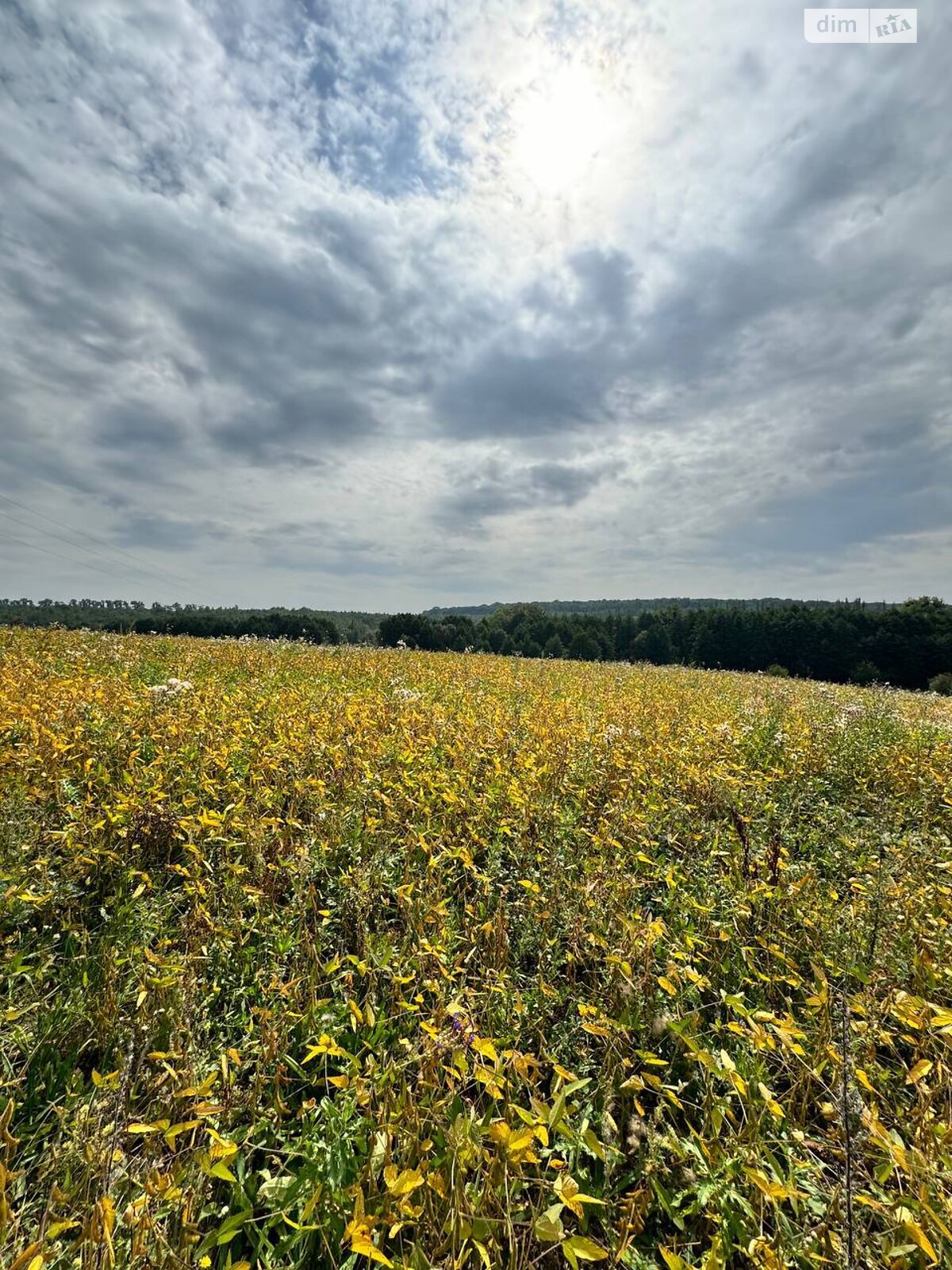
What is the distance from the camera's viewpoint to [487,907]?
11.4 feet

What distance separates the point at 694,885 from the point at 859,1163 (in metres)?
1.66

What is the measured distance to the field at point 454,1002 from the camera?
1.79m

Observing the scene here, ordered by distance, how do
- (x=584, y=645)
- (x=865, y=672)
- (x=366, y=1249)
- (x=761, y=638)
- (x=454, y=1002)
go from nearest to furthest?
(x=366, y=1249), (x=454, y=1002), (x=865, y=672), (x=761, y=638), (x=584, y=645)

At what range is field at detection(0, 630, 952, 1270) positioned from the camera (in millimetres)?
1793

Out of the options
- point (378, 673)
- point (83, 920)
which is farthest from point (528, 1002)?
point (378, 673)

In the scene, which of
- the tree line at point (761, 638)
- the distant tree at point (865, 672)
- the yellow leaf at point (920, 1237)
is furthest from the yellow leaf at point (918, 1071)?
the distant tree at point (865, 672)

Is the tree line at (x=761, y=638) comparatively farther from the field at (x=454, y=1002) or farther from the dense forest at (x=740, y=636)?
the field at (x=454, y=1002)

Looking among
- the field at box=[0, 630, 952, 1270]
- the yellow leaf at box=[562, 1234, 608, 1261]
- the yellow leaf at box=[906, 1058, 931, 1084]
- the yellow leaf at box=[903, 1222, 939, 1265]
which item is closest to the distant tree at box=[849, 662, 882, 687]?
the field at box=[0, 630, 952, 1270]

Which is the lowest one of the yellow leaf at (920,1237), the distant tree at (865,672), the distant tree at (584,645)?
the distant tree at (865,672)

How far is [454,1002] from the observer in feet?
7.65

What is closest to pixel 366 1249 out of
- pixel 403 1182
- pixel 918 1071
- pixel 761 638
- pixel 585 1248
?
pixel 403 1182

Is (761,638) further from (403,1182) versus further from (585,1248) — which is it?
(403,1182)

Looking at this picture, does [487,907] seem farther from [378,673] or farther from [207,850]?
[378,673]

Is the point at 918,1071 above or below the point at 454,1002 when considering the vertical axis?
below
